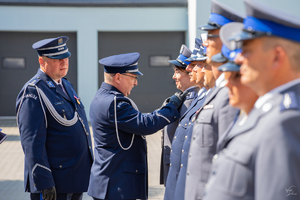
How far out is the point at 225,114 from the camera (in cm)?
204

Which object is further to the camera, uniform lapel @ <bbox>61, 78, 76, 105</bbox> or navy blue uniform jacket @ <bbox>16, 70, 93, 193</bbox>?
uniform lapel @ <bbox>61, 78, 76, 105</bbox>

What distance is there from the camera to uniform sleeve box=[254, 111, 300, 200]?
4.04 feet

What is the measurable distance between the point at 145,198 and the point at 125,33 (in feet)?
32.2

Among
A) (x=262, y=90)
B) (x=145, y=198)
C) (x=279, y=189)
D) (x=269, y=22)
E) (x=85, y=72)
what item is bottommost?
(x=85, y=72)

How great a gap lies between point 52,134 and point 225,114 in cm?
180

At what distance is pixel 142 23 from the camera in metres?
12.3

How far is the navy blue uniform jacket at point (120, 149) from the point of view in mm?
3072

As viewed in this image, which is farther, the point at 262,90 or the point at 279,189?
the point at 262,90

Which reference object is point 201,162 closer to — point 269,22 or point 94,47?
point 269,22

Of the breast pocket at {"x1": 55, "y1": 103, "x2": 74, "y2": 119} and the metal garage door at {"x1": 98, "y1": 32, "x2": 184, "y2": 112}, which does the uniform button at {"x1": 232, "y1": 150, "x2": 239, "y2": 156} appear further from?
the metal garage door at {"x1": 98, "y1": 32, "x2": 184, "y2": 112}

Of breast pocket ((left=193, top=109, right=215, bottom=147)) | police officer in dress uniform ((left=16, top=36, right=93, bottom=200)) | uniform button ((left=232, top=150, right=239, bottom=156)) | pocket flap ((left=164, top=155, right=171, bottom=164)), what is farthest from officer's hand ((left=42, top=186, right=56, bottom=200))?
uniform button ((left=232, top=150, right=239, bottom=156))

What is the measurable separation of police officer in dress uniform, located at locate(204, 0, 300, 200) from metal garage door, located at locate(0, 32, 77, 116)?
38.1ft

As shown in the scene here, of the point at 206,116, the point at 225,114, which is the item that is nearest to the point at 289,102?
the point at 225,114

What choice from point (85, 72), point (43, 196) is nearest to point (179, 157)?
point (43, 196)
